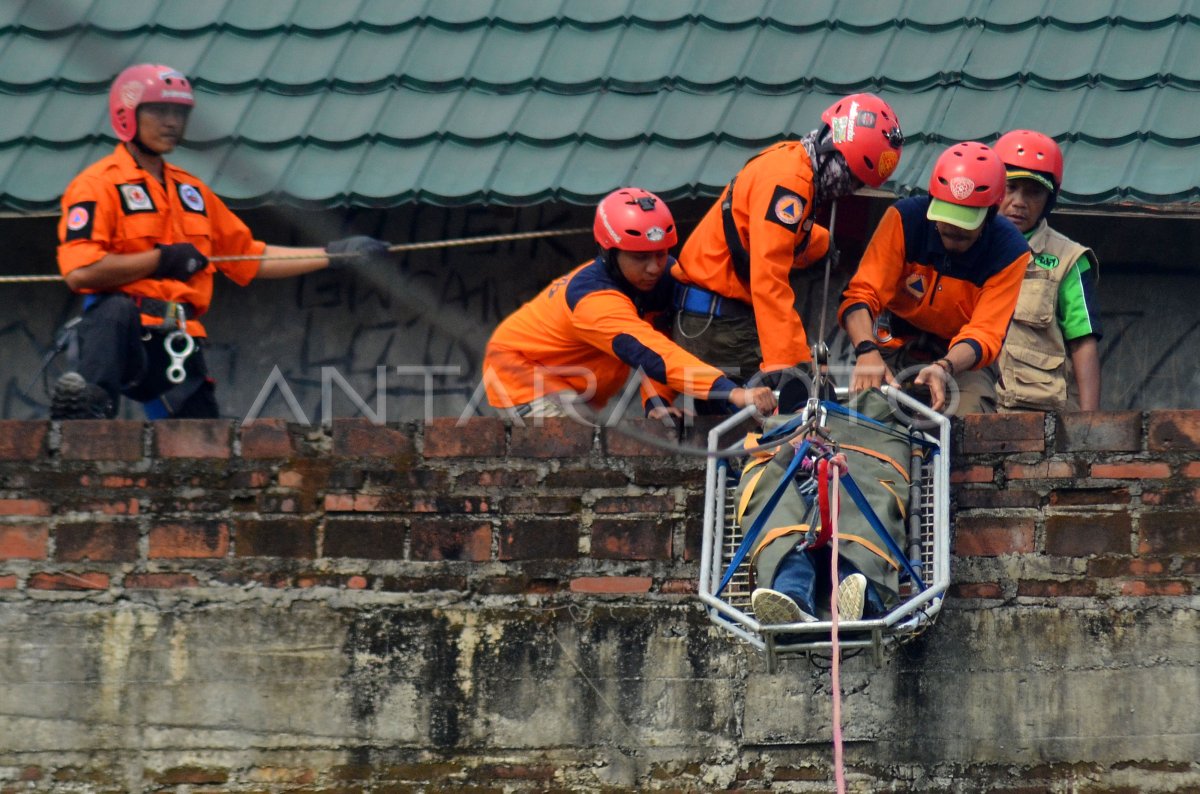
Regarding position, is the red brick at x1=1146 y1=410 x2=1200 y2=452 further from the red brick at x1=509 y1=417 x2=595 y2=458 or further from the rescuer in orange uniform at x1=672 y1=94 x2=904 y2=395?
the red brick at x1=509 y1=417 x2=595 y2=458

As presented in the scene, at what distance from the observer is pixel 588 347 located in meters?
6.98

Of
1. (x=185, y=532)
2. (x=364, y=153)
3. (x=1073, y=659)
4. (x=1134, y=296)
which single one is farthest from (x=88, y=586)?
(x=1134, y=296)

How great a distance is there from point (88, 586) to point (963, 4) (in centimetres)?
436

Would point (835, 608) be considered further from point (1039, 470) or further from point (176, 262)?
point (176, 262)

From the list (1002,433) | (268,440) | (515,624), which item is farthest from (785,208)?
(268,440)

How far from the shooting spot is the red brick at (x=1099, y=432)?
19.7ft

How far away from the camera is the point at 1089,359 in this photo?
7105 millimetres

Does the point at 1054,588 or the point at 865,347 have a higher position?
the point at 865,347

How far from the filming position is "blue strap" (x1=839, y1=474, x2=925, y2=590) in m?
5.55

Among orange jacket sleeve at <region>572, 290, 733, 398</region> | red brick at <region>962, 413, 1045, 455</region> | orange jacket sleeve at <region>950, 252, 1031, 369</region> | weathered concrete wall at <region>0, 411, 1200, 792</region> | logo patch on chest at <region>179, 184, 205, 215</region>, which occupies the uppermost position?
logo patch on chest at <region>179, 184, 205, 215</region>

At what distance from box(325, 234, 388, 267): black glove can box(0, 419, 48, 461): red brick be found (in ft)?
4.49

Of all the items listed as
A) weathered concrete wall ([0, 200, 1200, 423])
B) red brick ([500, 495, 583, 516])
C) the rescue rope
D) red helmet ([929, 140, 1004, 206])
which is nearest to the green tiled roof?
the rescue rope

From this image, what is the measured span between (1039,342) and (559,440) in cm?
198

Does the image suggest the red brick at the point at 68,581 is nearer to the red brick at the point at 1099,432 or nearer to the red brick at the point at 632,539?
the red brick at the point at 632,539
